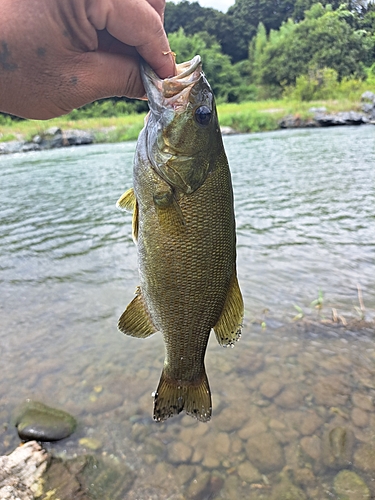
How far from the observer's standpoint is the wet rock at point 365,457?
3.00m

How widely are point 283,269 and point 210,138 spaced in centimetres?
468

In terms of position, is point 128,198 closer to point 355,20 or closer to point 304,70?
point 304,70

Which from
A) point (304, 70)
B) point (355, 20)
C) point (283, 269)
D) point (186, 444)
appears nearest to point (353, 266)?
point (283, 269)

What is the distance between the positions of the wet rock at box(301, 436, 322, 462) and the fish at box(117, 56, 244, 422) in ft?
5.20

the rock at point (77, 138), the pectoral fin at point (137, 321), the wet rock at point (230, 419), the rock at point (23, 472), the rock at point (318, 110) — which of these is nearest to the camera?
the pectoral fin at point (137, 321)

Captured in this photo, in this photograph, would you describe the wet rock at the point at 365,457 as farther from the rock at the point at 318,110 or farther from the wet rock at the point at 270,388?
the rock at the point at 318,110

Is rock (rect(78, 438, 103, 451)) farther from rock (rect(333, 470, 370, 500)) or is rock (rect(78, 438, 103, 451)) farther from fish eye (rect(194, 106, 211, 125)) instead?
fish eye (rect(194, 106, 211, 125))

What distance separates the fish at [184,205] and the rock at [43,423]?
1957mm

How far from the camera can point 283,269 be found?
645 cm

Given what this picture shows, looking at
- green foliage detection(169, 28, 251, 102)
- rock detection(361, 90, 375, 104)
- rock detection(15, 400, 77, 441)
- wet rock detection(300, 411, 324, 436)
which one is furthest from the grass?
wet rock detection(300, 411, 324, 436)

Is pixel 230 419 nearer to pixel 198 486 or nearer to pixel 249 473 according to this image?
pixel 249 473

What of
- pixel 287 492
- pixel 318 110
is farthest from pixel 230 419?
pixel 318 110

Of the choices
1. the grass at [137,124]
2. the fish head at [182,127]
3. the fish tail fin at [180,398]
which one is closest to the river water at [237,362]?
the fish tail fin at [180,398]

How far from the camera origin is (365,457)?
10.1 ft
